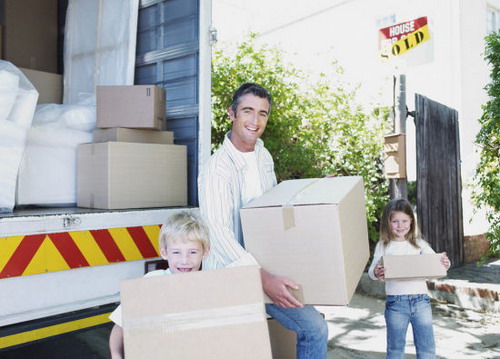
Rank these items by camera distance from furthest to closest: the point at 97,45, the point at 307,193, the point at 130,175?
the point at 97,45 < the point at 130,175 < the point at 307,193

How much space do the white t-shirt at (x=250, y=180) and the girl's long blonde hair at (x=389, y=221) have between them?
919 millimetres

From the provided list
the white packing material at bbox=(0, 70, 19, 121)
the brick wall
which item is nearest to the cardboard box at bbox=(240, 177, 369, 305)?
the white packing material at bbox=(0, 70, 19, 121)

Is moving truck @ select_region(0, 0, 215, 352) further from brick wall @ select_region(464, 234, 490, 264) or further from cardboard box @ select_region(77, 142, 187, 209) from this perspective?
brick wall @ select_region(464, 234, 490, 264)

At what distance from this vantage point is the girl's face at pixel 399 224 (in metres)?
2.79

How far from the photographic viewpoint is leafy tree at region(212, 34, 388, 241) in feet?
19.1

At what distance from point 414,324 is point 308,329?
91 cm

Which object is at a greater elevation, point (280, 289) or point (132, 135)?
point (132, 135)

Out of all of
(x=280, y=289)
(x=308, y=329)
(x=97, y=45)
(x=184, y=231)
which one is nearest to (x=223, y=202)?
(x=184, y=231)

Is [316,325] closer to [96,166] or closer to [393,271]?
[393,271]

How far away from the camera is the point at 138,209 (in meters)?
2.63

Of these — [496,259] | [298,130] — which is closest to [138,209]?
[298,130]

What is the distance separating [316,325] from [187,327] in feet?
2.62

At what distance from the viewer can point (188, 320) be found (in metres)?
1.40

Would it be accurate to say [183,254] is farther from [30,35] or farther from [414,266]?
[30,35]
